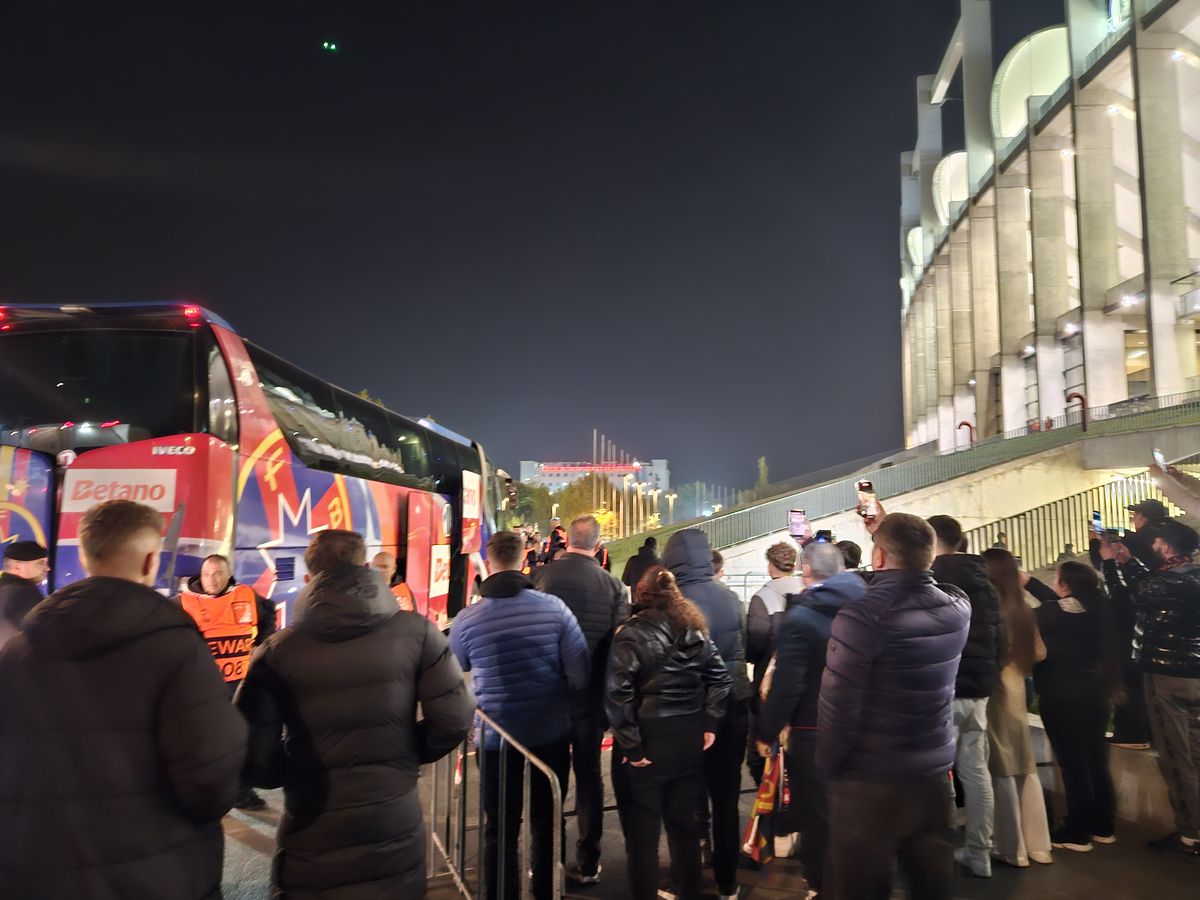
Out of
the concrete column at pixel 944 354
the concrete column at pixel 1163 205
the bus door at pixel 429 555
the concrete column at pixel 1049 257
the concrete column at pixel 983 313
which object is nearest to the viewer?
the bus door at pixel 429 555

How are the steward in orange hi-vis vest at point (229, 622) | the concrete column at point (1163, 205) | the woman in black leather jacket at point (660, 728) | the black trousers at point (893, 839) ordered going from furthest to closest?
1. the concrete column at point (1163, 205)
2. the steward in orange hi-vis vest at point (229, 622)
3. the woman in black leather jacket at point (660, 728)
4. the black trousers at point (893, 839)

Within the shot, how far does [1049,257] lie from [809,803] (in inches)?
1536

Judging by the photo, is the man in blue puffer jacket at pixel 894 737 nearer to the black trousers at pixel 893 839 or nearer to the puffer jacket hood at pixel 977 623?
the black trousers at pixel 893 839

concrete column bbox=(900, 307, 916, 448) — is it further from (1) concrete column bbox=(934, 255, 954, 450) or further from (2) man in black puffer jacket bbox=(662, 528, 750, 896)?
(2) man in black puffer jacket bbox=(662, 528, 750, 896)

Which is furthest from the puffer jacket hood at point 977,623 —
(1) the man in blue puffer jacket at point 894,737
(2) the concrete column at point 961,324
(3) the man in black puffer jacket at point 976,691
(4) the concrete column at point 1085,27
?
(2) the concrete column at point 961,324

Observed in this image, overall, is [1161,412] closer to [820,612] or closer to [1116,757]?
[1116,757]

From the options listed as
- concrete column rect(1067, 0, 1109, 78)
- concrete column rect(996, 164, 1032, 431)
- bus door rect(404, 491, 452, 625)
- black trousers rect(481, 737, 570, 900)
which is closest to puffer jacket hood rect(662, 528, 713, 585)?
black trousers rect(481, 737, 570, 900)

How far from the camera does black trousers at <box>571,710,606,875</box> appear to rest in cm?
477

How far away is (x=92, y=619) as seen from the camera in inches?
83.4

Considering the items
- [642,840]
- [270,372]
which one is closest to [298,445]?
[270,372]

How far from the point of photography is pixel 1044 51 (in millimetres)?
41469

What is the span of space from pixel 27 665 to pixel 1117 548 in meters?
6.80

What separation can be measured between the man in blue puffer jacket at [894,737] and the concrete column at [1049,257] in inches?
1506

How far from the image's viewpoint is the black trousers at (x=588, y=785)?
4.77 metres
